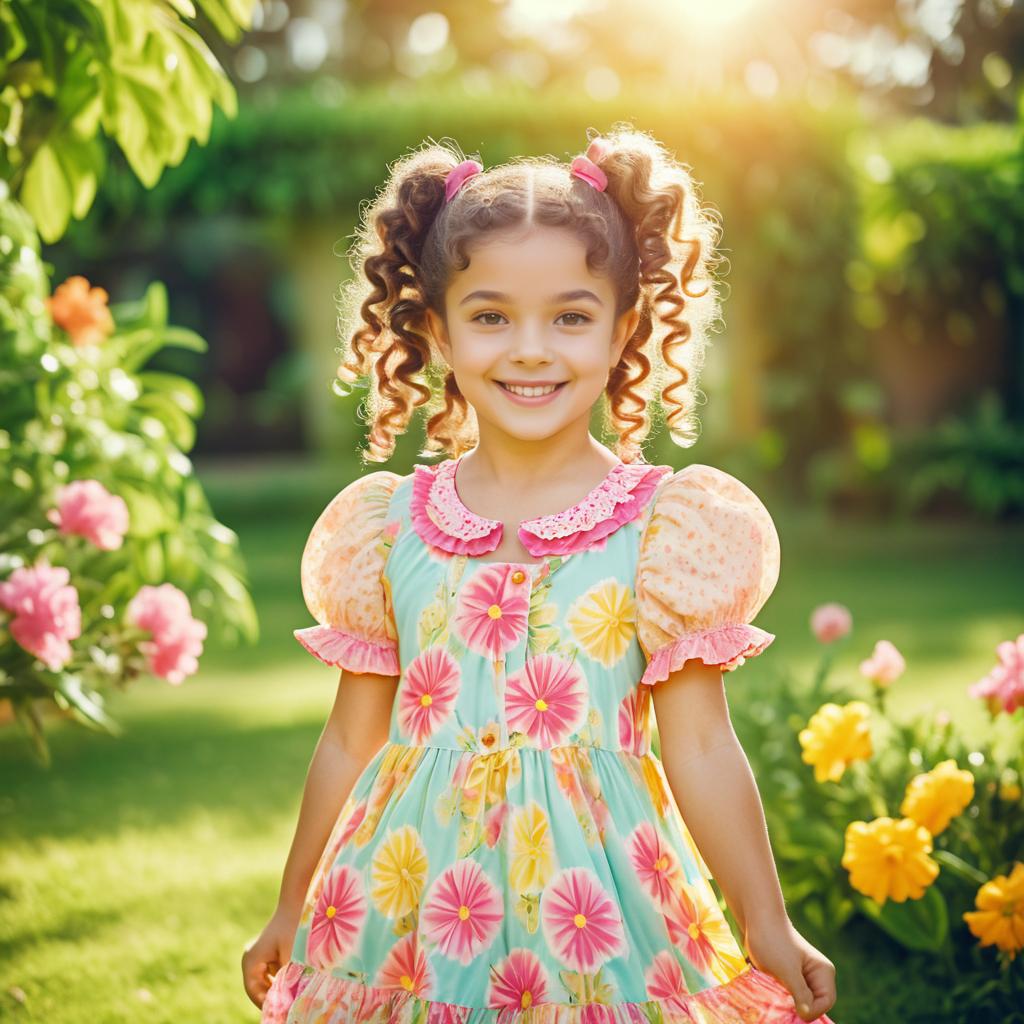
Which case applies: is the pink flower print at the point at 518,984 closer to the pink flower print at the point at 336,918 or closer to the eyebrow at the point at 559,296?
the pink flower print at the point at 336,918

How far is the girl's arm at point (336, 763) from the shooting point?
194 centimetres

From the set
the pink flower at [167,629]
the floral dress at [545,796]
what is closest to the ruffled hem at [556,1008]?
Result: the floral dress at [545,796]

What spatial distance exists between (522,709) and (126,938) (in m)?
1.66

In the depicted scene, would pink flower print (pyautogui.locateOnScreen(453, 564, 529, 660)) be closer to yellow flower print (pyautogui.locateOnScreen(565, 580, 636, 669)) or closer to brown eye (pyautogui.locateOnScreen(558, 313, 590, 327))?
yellow flower print (pyautogui.locateOnScreen(565, 580, 636, 669))

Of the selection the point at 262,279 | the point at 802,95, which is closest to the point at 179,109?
the point at 802,95

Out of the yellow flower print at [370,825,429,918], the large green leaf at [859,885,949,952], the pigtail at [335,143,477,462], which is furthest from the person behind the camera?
the large green leaf at [859,885,949,952]

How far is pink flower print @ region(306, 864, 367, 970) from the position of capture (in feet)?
5.88

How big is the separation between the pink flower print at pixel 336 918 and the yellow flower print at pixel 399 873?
0.03 meters

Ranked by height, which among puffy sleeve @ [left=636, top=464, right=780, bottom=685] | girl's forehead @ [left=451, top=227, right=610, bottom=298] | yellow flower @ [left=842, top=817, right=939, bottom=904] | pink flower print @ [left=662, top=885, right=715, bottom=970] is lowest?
yellow flower @ [left=842, top=817, right=939, bottom=904]

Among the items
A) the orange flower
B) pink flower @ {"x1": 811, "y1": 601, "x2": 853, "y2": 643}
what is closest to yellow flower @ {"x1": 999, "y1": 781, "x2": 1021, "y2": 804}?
pink flower @ {"x1": 811, "y1": 601, "x2": 853, "y2": 643}

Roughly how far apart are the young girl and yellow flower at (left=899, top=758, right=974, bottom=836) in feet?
2.35

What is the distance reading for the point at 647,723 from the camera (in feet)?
6.15

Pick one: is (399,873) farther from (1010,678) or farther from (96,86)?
(96,86)

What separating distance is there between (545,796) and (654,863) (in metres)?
0.16
